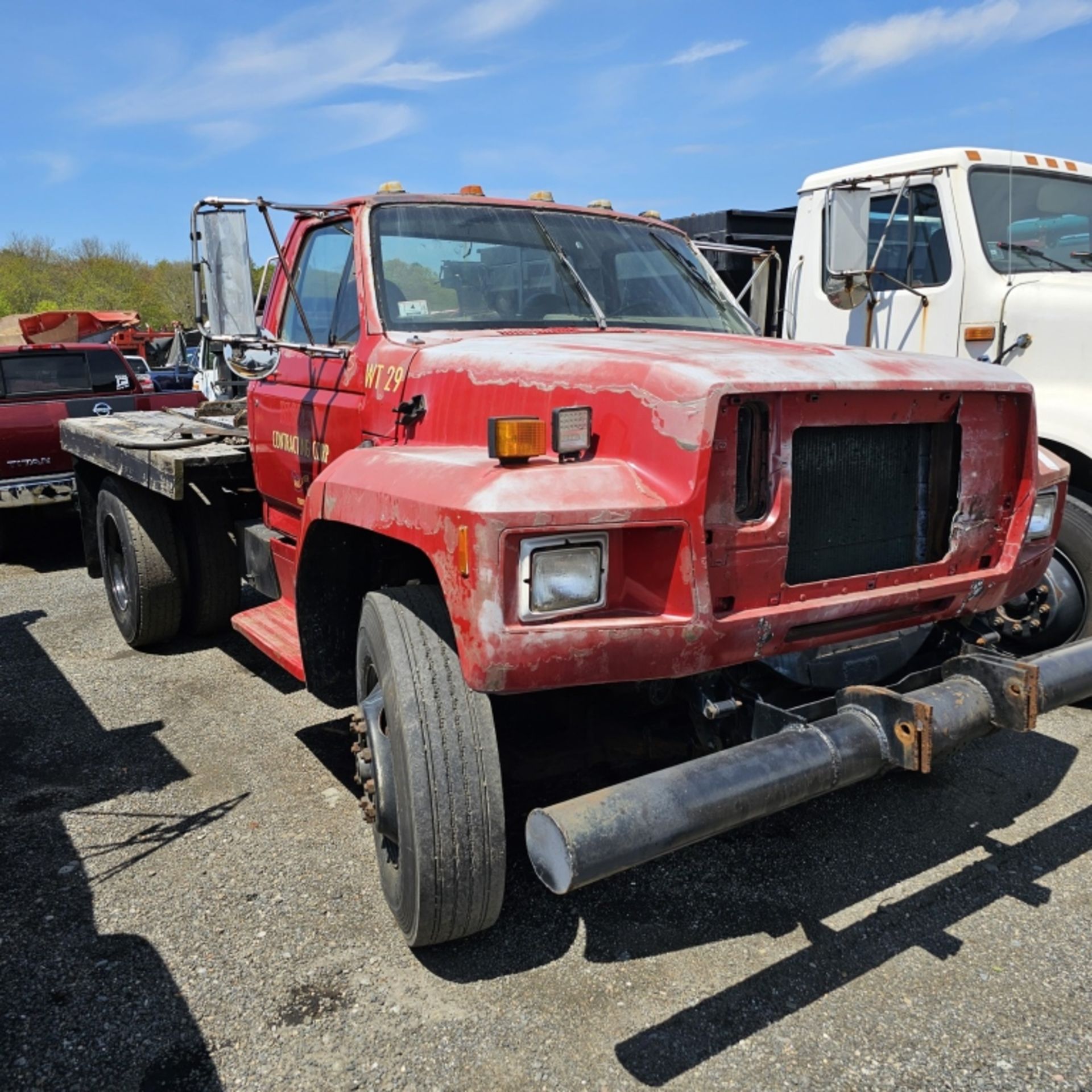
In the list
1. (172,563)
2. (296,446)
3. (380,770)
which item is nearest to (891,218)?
(296,446)

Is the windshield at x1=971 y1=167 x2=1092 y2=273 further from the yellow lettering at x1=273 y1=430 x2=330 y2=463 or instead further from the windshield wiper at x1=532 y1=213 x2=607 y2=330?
the yellow lettering at x1=273 y1=430 x2=330 y2=463

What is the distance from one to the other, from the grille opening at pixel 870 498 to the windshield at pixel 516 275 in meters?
1.36

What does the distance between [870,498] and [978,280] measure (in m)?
3.13

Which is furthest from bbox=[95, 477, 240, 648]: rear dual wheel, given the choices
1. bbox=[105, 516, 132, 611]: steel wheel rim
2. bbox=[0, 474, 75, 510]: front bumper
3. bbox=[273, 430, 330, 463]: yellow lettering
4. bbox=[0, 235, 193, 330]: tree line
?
bbox=[0, 235, 193, 330]: tree line

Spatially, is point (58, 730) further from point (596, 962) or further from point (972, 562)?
point (972, 562)

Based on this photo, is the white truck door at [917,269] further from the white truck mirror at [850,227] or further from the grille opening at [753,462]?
the grille opening at [753,462]

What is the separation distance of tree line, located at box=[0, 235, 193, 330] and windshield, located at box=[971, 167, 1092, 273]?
182 ft

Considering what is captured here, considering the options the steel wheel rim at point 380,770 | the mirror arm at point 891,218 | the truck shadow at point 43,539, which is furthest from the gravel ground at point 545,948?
the truck shadow at point 43,539

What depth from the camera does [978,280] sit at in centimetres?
535

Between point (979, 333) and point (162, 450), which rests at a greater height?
point (979, 333)

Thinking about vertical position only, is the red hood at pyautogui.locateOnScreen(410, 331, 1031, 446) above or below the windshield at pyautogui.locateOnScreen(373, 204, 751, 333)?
below

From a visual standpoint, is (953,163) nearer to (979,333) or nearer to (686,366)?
(979,333)

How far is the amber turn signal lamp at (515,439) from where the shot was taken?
2523mm

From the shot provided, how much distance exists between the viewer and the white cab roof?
18.0 feet
